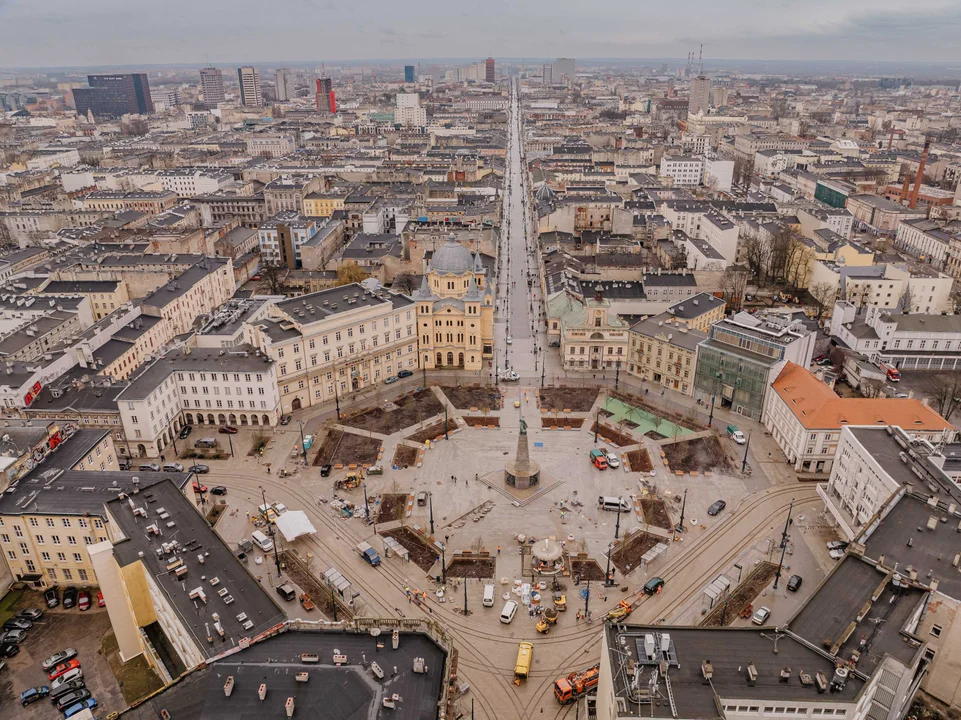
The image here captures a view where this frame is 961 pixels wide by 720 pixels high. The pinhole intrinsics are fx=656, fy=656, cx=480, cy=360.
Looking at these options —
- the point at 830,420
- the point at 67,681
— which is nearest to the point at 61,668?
the point at 67,681

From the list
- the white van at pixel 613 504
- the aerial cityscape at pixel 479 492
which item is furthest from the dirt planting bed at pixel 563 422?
the white van at pixel 613 504

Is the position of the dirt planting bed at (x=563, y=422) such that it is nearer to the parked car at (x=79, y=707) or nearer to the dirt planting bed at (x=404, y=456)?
the dirt planting bed at (x=404, y=456)

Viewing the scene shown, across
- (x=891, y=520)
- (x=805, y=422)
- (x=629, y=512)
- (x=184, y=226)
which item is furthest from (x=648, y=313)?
(x=184, y=226)

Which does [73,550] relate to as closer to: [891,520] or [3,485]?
[3,485]

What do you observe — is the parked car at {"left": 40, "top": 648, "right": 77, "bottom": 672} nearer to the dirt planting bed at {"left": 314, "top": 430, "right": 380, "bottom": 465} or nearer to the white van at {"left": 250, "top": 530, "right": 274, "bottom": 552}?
the white van at {"left": 250, "top": 530, "right": 274, "bottom": 552}

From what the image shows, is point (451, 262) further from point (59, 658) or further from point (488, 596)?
point (59, 658)

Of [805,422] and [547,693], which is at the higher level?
[805,422]

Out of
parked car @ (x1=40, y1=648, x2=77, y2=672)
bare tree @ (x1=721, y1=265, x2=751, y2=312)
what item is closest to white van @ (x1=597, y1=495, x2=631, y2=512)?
parked car @ (x1=40, y1=648, x2=77, y2=672)
